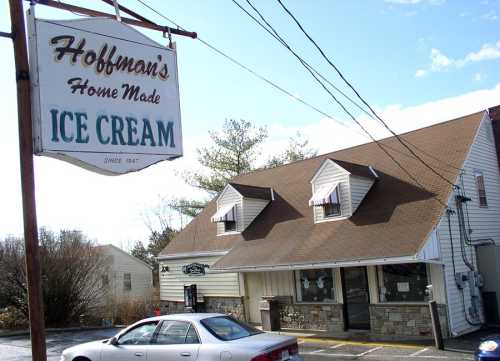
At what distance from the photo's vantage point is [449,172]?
1650cm

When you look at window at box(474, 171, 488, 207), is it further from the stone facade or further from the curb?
the curb

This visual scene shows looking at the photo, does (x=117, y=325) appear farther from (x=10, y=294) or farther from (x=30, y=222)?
(x=30, y=222)

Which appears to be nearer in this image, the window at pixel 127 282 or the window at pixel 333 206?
the window at pixel 333 206

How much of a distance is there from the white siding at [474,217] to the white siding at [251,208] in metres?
8.26

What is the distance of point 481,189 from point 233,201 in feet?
31.1

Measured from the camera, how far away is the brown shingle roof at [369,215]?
15.5 metres

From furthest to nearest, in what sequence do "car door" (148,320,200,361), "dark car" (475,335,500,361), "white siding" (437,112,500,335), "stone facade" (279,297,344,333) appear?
"stone facade" (279,297,344,333)
"white siding" (437,112,500,335)
"car door" (148,320,200,361)
"dark car" (475,335,500,361)

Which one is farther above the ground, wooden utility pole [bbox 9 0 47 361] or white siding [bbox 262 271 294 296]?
wooden utility pole [bbox 9 0 47 361]

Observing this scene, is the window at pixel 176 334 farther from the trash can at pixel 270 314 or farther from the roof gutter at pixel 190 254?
the roof gutter at pixel 190 254

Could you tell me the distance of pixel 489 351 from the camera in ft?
25.0

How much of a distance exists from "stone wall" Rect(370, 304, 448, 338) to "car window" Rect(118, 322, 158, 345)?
8.22 m

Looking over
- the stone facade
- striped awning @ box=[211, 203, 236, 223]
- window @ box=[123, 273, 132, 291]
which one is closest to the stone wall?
the stone facade

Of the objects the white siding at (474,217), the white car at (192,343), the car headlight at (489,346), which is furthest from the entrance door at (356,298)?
the car headlight at (489,346)

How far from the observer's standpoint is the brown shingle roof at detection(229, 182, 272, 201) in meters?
22.0
